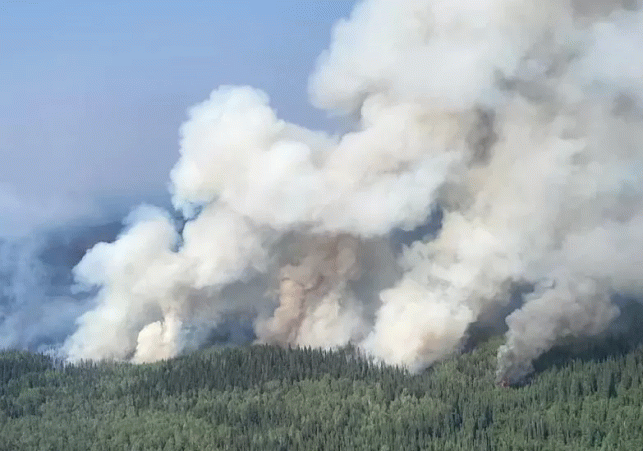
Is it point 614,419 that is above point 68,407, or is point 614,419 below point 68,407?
below

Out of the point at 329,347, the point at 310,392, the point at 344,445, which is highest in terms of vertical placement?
the point at 329,347

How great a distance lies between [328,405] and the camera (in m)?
78.2

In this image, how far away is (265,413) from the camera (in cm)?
7788

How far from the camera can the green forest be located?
70875 mm

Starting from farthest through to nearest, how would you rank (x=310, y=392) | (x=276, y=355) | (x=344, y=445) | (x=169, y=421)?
(x=276, y=355), (x=310, y=392), (x=169, y=421), (x=344, y=445)

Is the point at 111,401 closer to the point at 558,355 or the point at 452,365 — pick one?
the point at 452,365

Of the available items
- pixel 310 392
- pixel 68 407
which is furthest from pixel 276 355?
pixel 68 407

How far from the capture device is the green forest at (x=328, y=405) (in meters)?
70.9

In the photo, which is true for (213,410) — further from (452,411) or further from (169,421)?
(452,411)

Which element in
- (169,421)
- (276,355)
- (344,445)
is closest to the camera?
(344,445)

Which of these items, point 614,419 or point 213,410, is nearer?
point 614,419

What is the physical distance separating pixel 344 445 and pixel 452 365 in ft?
56.3

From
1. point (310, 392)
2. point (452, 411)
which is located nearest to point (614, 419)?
point (452, 411)

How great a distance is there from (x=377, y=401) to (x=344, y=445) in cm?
874
